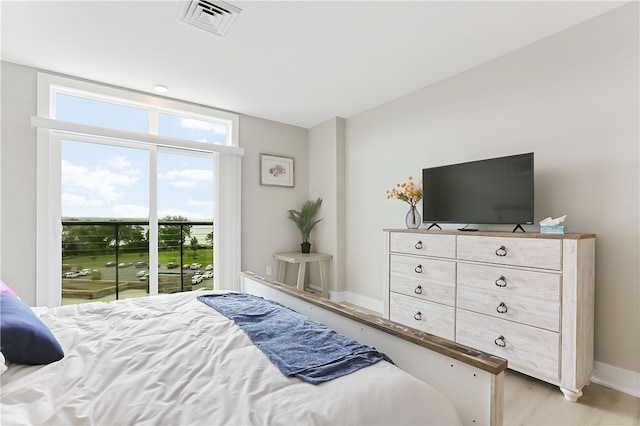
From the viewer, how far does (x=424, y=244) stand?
2.70 meters

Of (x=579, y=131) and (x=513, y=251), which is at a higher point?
(x=579, y=131)

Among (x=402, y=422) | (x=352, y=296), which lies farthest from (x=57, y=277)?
(x=402, y=422)

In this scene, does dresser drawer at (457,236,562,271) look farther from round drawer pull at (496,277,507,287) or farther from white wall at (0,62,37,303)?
white wall at (0,62,37,303)

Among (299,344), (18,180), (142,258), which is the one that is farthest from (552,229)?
(18,180)

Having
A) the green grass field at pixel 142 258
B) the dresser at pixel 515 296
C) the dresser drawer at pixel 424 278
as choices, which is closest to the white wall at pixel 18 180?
the green grass field at pixel 142 258

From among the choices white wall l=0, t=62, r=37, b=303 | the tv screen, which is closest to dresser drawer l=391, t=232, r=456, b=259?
the tv screen

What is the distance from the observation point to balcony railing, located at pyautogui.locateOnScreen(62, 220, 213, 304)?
317cm

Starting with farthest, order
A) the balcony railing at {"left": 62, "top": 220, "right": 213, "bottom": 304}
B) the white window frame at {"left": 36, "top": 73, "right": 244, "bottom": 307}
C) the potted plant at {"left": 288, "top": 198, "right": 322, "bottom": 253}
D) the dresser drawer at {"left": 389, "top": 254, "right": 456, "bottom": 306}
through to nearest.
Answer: the potted plant at {"left": 288, "top": 198, "right": 322, "bottom": 253} → the balcony railing at {"left": 62, "top": 220, "right": 213, "bottom": 304} → the white window frame at {"left": 36, "top": 73, "right": 244, "bottom": 307} → the dresser drawer at {"left": 389, "top": 254, "right": 456, "bottom": 306}

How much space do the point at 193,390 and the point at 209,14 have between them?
7.49 feet

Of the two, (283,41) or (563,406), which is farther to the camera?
(283,41)

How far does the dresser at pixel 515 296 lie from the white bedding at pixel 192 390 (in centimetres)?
144

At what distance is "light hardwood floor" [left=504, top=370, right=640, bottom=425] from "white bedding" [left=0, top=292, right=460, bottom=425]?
1.28 metres

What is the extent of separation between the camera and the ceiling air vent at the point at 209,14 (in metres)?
2.06

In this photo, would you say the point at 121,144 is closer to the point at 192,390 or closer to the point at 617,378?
the point at 192,390
